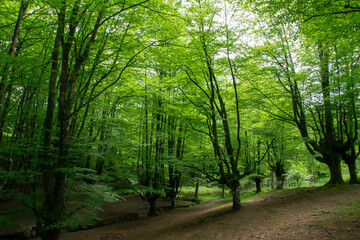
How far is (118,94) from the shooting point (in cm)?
1005

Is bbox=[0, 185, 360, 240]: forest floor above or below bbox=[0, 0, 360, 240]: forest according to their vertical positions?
below

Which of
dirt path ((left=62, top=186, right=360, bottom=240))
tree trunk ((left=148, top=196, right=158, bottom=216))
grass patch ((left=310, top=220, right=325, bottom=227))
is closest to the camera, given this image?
dirt path ((left=62, top=186, right=360, bottom=240))

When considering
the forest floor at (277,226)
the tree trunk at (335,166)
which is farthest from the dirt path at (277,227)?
the tree trunk at (335,166)

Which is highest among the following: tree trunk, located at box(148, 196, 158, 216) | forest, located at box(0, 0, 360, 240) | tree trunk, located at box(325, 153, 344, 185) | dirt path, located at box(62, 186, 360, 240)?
forest, located at box(0, 0, 360, 240)

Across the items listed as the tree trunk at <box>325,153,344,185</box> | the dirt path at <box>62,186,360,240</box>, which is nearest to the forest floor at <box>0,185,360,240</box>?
the dirt path at <box>62,186,360,240</box>

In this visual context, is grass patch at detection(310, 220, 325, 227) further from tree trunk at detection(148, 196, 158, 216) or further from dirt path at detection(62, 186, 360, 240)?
tree trunk at detection(148, 196, 158, 216)

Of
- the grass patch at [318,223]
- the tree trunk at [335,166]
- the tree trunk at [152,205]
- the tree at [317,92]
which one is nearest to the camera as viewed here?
the grass patch at [318,223]

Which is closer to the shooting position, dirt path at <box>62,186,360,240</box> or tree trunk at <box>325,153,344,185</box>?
dirt path at <box>62,186,360,240</box>

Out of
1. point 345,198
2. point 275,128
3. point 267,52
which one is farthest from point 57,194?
point 275,128

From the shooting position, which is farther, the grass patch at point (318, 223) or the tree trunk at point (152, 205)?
the tree trunk at point (152, 205)

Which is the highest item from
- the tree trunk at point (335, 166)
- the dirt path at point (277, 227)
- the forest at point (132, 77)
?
the forest at point (132, 77)

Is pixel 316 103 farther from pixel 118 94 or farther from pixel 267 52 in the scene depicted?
pixel 118 94

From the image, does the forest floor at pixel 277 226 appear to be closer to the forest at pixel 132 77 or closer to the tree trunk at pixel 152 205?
the forest at pixel 132 77

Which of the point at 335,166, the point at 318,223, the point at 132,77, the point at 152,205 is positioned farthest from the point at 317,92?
the point at 152,205
